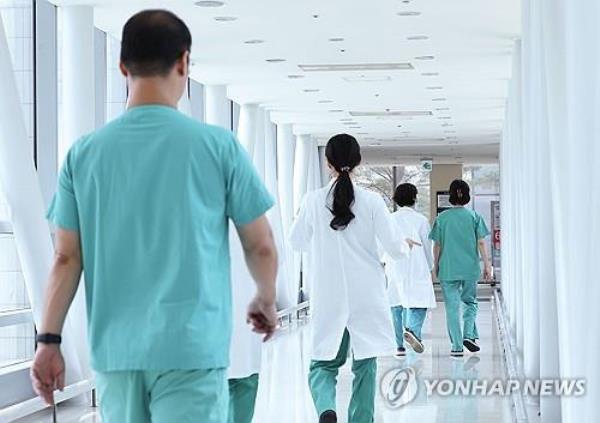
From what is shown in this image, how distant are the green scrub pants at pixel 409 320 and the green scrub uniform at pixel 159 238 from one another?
30.4 feet

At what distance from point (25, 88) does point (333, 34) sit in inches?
147

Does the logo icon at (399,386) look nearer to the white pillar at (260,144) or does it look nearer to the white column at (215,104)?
the white column at (215,104)

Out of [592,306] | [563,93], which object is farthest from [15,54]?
→ [592,306]

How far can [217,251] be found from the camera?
9.27 ft

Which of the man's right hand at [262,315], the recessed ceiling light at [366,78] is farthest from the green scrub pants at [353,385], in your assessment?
the recessed ceiling light at [366,78]

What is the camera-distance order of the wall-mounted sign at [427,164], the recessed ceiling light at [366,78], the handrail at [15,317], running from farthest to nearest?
the wall-mounted sign at [427,164], the recessed ceiling light at [366,78], the handrail at [15,317]

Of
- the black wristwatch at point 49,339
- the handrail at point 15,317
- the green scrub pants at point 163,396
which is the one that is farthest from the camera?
the handrail at point 15,317

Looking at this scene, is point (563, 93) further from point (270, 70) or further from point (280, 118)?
point (280, 118)

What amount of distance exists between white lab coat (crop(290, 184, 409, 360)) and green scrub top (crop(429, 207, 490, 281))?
5.56 metres

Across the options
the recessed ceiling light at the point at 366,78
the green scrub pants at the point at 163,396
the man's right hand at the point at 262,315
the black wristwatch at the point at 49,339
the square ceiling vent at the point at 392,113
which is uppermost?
the recessed ceiling light at the point at 366,78

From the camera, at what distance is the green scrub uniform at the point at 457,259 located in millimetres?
11703

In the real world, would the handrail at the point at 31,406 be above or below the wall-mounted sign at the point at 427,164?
below

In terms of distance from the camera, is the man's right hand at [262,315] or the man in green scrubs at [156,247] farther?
the man's right hand at [262,315]

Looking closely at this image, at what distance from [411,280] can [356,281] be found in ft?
18.7
